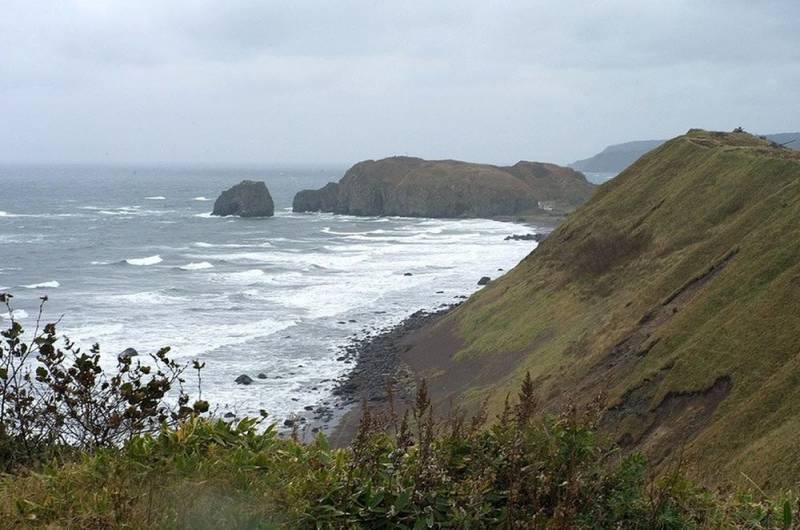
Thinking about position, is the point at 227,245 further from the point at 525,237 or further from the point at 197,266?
the point at 525,237

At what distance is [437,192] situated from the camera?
500 ft

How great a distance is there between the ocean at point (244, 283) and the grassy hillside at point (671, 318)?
8369mm

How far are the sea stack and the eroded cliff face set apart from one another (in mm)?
15038

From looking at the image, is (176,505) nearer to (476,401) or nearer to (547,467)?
(547,467)

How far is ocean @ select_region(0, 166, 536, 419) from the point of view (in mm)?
43250

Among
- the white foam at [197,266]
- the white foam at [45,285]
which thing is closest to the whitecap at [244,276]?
the white foam at [197,266]

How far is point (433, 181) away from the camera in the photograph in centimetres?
15600

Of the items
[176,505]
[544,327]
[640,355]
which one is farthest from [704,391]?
[176,505]

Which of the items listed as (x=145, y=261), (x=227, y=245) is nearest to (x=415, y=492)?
(x=145, y=261)

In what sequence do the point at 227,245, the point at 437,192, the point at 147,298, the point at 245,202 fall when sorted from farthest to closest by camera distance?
the point at 437,192
the point at 245,202
the point at 227,245
the point at 147,298

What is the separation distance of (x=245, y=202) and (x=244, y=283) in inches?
3049

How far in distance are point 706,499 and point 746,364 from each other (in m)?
17.2

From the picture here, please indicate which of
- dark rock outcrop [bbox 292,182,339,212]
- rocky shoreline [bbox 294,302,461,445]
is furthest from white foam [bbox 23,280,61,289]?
dark rock outcrop [bbox 292,182,339,212]

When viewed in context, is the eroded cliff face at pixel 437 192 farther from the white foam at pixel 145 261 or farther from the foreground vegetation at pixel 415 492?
the foreground vegetation at pixel 415 492
